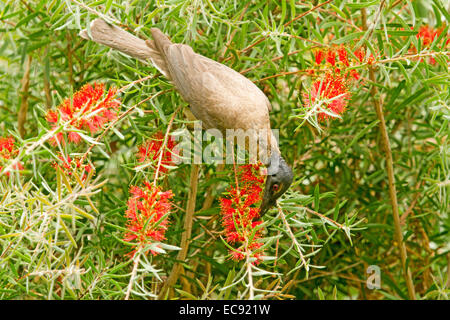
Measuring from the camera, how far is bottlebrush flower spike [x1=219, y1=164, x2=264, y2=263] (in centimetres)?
127

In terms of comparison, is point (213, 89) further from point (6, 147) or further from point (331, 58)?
point (6, 147)

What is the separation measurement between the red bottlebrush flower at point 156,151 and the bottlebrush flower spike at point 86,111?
0.15 metres

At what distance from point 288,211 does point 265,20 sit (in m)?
0.60

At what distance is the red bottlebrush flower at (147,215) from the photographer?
1.16 metres

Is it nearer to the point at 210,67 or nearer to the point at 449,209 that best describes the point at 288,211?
the point at 210,67

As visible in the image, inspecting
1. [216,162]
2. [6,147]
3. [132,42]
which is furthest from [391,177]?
[6,147]

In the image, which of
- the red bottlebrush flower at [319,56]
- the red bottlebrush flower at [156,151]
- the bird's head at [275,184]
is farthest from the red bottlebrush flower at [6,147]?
the red bottlebrush flower at [319,56]

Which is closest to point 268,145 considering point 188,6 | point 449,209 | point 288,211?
point 288,211

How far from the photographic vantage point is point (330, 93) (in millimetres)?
1337

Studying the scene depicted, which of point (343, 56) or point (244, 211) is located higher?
point (343, 56)

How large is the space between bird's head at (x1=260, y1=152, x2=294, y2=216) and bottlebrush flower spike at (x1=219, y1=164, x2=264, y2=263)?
0.07 ft

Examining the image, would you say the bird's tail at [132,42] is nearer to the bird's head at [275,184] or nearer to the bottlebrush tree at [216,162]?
the bottlebrush tree at [216,162]

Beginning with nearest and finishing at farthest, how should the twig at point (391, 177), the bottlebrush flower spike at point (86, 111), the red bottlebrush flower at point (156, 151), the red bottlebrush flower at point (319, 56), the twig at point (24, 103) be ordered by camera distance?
the bottlebrush flower spike at point (86, 111), the red bottlebrush flower at point (156, 151), the red bottlebrush flower at point (319, 56), the twig at point (391, 177), the twig at point (24, 103)

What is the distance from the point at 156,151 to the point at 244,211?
330 mm
